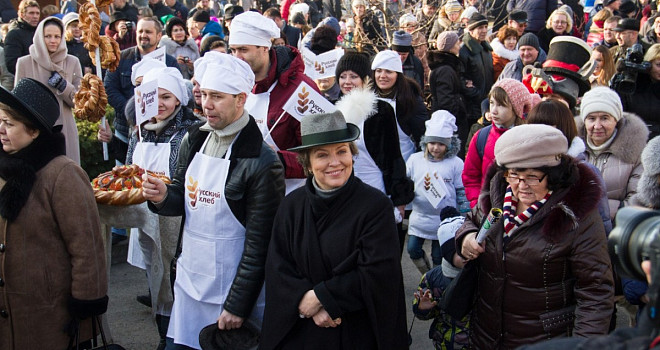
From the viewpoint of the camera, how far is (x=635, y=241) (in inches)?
70.2

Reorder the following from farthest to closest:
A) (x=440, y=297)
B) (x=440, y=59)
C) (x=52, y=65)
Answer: (x=440, y=59) → (x=52, y=65) → (x=440, y=297)

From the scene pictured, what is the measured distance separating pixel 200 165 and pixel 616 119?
10.1ft

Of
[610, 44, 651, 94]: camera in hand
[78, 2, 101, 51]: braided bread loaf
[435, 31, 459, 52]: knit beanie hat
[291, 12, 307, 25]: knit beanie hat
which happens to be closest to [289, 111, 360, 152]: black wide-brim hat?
[78, 2, 101, 51]: braided bread loaf

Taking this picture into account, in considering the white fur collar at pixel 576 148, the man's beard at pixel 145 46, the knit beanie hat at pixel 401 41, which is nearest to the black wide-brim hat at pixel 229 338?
the white fur collar at pixel 576 148

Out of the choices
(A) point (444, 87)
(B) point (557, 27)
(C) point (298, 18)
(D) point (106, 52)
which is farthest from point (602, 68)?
(C) point (298, 18)

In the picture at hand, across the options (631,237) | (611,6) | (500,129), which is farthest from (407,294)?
(611,6)

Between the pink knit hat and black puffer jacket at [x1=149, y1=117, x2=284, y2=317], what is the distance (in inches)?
88.3

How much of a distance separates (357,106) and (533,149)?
181cm

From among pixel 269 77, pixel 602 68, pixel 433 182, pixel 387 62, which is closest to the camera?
pixel 269 77

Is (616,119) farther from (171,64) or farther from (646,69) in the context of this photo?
(171,64)

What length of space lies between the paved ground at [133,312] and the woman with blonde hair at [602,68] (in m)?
2.72

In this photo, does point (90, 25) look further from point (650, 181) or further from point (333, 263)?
point (650, 181)

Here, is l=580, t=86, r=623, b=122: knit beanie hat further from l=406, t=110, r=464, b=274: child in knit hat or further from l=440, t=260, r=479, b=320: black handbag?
l=440, t=260, r=479, b=320: black handbag

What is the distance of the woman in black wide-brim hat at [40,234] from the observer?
11.9 feet
